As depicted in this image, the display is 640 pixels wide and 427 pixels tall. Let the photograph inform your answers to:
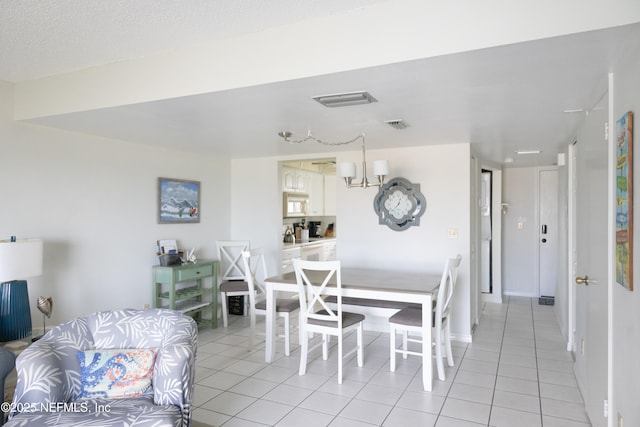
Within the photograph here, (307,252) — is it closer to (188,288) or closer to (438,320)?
(188,288)

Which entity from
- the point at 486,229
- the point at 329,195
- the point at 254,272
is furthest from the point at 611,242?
the point at 329,195

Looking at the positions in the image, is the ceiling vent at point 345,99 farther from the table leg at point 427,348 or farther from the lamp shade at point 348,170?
the table leg at point 427,348

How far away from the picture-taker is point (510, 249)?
6703 millimetres

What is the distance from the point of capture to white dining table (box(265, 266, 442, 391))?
3254 millimetres

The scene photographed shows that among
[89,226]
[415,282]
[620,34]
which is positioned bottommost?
[415,282]

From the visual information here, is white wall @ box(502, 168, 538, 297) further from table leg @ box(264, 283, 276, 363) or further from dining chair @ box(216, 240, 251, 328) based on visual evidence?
table leg @ box(264, 283, 276, 363)

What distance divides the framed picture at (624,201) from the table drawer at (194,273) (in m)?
3.89

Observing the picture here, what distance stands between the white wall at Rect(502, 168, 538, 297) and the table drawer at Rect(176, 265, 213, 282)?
4733 mm

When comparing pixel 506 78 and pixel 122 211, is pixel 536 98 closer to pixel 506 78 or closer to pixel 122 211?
pixel 506 78

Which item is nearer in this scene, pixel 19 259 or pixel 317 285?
pixel 19 259

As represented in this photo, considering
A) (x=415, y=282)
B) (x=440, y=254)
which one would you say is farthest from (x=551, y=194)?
(x=415, y=282)

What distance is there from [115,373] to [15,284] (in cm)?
126

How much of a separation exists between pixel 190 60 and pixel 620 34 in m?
2.15

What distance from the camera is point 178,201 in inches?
191
